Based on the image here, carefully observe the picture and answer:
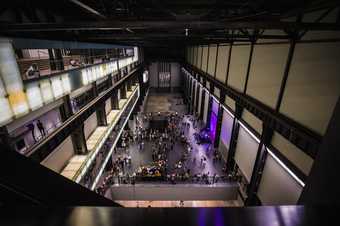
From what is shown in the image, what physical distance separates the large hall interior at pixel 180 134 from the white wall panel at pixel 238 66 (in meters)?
0.13

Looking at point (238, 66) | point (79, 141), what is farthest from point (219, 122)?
point (79, 141)

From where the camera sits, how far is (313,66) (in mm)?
6738

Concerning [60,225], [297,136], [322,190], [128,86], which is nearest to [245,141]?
[297,136]

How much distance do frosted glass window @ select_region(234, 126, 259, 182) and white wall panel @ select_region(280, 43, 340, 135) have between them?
3941mm

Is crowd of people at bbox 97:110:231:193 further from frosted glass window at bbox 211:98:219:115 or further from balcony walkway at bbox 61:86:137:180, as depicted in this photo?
frosted glass window at bbox 211:98:219:115

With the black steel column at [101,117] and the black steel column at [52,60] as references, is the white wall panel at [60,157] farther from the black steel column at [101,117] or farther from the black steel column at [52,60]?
the black steel column at [101,117]

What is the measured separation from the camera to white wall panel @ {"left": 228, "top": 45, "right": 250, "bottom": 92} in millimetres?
12482

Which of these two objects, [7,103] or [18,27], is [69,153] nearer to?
[7,103]

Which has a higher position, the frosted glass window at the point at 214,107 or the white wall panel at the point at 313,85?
the white wall panel at the point at 313,85

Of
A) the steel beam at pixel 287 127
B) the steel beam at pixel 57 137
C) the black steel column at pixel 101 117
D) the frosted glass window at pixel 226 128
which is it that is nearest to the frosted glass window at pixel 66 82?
the steel beam at pixel 57 137

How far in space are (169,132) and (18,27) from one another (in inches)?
784

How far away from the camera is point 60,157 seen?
9734 millimetres

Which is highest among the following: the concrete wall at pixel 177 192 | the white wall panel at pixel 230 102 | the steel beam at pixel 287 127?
the steel beam at pixel 287 127

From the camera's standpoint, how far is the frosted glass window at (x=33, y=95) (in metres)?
4.67
